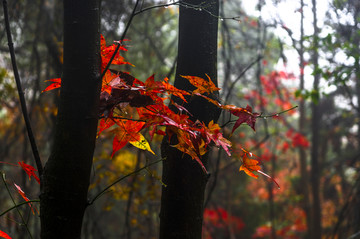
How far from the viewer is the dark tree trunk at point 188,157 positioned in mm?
1060

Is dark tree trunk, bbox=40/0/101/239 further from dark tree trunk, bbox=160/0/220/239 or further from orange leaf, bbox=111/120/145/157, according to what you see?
dark tree trunk, bbox=160/0/220/239

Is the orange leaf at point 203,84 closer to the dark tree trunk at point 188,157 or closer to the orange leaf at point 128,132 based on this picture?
the dark tree trunk at point 188,157

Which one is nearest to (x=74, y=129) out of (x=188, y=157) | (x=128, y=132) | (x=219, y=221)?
(x=128, y=132)

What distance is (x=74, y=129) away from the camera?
883 mm

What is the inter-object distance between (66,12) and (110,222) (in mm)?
9334

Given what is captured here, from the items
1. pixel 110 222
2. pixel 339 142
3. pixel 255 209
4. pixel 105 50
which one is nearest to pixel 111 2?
pixel 105 50

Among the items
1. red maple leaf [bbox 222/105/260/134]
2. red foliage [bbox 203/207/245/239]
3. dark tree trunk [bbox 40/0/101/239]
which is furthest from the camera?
red foliage [bbox 203/207/245/239]

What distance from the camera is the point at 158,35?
282 inches

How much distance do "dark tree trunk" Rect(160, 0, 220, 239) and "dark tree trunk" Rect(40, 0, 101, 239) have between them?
270 mm

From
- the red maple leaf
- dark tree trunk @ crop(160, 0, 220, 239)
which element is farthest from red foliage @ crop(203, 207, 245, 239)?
the red maple leaf

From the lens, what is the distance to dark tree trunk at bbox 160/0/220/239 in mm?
1060

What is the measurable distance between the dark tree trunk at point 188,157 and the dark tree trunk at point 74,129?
0.27 metres

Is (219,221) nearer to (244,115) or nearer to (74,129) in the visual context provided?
(244,115)

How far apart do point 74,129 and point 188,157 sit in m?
0.36
